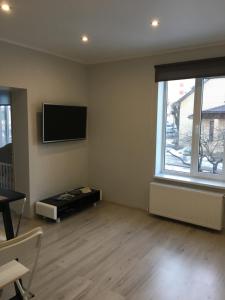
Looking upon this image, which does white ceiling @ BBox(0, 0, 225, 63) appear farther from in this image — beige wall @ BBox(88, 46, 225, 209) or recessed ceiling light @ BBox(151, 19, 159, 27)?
beige wall @ BBox(88, 46, 225, 209)

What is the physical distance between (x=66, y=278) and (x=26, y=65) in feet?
9.19

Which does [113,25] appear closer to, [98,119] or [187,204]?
[98,119]

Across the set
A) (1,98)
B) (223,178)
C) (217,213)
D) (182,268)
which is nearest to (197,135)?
(223,178)

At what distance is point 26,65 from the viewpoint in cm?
354

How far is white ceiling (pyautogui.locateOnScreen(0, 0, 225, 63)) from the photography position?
2.25 meters

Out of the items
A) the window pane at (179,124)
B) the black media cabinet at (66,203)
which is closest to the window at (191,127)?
the window pane at (179,124)

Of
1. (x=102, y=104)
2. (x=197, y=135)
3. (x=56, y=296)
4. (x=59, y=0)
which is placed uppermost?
(x=59, y=0)

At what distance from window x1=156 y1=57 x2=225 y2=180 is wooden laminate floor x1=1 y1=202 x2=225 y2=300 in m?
0.91

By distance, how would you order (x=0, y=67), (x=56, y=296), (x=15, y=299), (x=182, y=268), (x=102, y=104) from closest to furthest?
(x=15, y=299) < (x=56, y=296) < (x=182, y=268) < (x=0, y=67) < (x=102, y=104)

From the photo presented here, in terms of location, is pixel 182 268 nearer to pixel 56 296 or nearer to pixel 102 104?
pixel 56 296

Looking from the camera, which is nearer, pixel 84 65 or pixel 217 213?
pixel 217 213

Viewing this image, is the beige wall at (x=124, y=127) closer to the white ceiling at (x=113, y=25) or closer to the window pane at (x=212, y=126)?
the white ceiling at (x=113, y=25)

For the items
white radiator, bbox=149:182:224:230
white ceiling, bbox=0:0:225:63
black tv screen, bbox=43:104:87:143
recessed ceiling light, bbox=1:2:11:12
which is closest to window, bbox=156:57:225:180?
white radiator, bbox=149:182:224:230

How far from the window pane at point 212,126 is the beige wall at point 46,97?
213 centimetres
